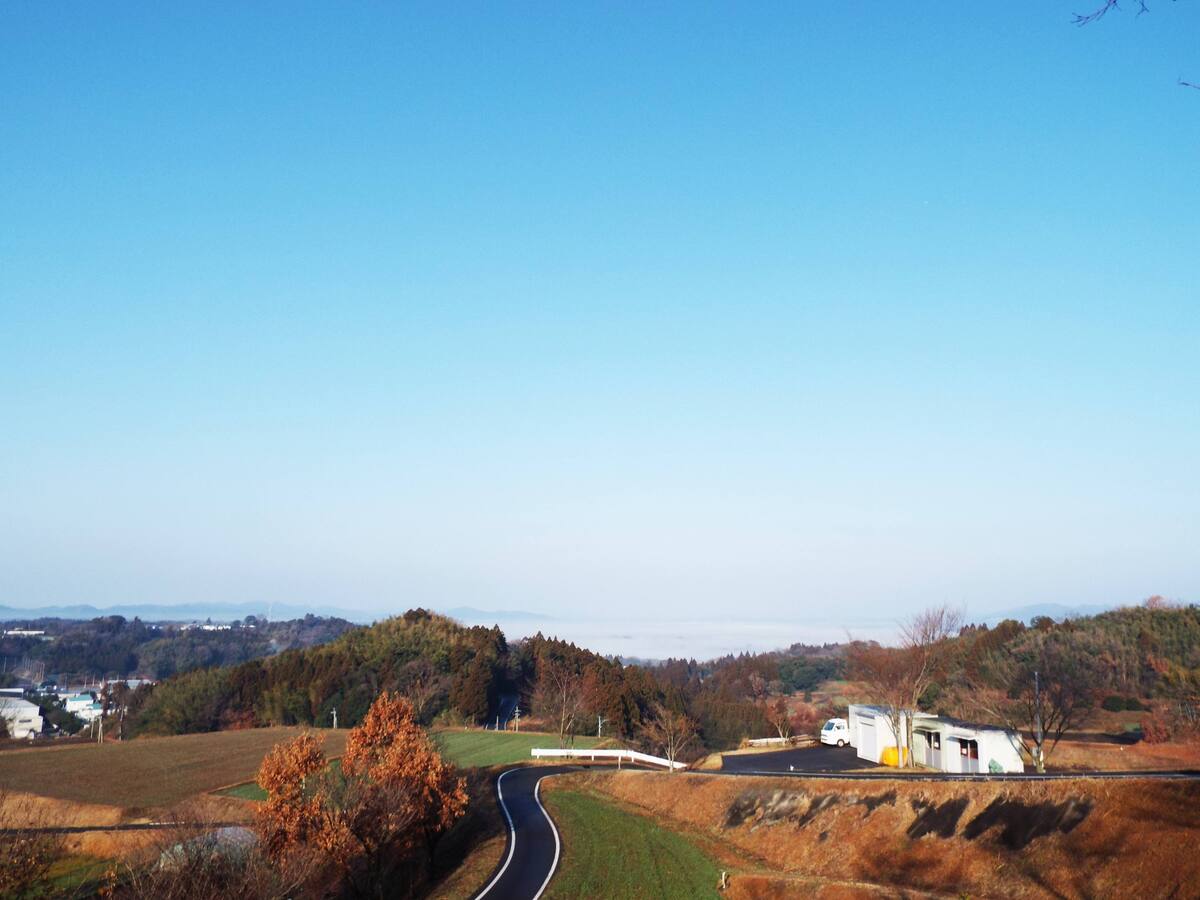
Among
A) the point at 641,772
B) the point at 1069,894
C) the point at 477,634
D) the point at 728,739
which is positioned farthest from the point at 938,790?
the point at 477,634

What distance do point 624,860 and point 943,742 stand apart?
15566 mm

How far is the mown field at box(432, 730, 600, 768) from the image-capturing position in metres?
57.1

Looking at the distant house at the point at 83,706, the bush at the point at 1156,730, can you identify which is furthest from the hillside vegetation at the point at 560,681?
the distant house at the point at 83,706

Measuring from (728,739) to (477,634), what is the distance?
36204mm

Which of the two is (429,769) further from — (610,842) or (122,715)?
(122,715)

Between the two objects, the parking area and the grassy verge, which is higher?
the parking area

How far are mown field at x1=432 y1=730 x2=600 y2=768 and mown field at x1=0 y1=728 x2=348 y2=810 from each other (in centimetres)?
824

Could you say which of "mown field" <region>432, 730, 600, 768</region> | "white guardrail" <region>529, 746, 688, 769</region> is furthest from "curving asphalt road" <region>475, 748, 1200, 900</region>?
"mown field" <region>432, 730, 600, 768</region>

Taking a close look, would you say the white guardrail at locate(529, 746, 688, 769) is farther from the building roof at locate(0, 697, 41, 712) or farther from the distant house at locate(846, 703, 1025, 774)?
the building roof at locate(0, 697, 41, 712)

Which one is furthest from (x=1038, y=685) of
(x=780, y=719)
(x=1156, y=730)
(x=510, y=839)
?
(x=780, y=719)

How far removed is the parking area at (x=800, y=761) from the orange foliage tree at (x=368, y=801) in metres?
18.0

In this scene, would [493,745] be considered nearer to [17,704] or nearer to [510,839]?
[510,839]

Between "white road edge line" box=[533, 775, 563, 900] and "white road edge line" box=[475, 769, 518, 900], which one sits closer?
"white road edge line" box=[475, 769, 518, 900]

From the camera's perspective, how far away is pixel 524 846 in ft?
99.9
